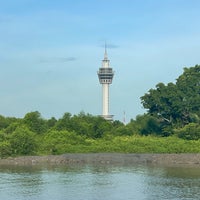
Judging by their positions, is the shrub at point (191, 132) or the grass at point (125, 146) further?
the shrub at point (191, 132)

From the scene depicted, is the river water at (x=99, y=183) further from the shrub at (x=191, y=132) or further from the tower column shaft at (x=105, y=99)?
the tower column shaft at (x=105, y=99)

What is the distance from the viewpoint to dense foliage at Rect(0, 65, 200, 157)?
5956 centimetres

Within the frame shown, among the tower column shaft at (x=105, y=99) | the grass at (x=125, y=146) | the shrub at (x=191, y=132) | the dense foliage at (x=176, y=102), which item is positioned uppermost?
the tower column shaft at (x=105, y=99)

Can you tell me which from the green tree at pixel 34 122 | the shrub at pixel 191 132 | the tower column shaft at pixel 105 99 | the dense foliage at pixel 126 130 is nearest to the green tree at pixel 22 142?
the dense foliage at pixel 126 130

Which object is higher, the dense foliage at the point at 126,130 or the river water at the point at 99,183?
the dense foliage at the point at 126,130

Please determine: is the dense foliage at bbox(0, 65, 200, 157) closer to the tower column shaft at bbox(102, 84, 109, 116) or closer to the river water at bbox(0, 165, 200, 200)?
the river water at bbox(0, 165, 200, 200)

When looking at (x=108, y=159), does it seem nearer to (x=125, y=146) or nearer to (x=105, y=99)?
(x=125, y=146)

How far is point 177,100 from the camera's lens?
2950 inches

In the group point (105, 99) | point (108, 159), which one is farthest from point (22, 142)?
point (105, 99)

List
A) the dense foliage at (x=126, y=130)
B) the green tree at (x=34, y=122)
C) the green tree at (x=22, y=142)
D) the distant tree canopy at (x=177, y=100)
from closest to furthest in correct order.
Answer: the green tree at (x=22, y=142) < the dense foliage at (x=126, y=130) < the green tree at (x=34, y=122) < the distant tree canopy at (x=177, y=100)

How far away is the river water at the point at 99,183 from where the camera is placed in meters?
32.7

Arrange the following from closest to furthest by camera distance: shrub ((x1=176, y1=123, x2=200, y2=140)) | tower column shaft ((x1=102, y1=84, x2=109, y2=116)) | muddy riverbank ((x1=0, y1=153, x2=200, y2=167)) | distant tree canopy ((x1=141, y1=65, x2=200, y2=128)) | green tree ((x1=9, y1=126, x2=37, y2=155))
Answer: muddy riverbank ((x1=0, y1=153, x2=200, y2=167)), green tree ((x1=9, y1=126, x2=37, y2=155)), shrub ((x1=176, y1=123, x2=200, y2=140)), distant tree canopy ((x1=141, y1=65, x2=200, y2=128)), tower column shaft ((x1=102, y1=84, x2=109, y2=116))

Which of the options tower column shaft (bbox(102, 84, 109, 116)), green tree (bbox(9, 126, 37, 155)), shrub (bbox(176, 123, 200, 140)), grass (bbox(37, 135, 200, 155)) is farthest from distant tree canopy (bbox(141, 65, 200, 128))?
tower column shaft (bbox(102, 84, 109, 116))

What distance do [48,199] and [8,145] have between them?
26.1 m
